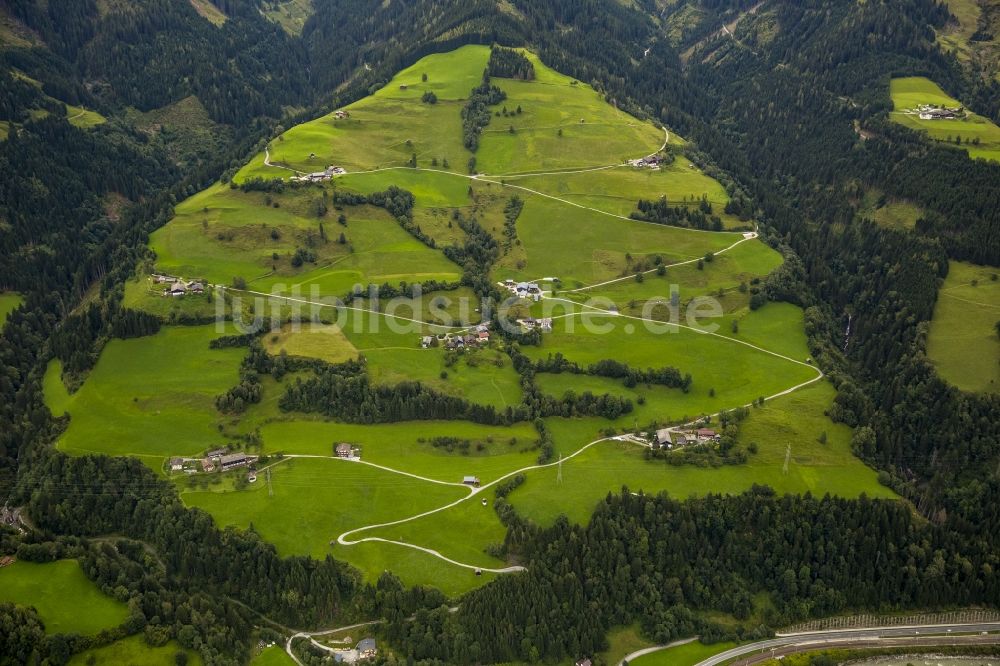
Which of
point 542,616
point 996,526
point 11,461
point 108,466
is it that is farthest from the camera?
point 11,461

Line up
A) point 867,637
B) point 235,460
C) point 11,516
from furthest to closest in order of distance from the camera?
point 235,460, point 11,516, point 867,637

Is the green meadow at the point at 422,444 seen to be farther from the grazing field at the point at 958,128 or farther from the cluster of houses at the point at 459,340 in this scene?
the grazing field at the point at 958,128

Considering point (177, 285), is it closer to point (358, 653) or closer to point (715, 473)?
point (358, 653)

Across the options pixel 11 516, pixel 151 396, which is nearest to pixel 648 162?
pixel 151 396

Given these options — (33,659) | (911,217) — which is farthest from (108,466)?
(911,217)

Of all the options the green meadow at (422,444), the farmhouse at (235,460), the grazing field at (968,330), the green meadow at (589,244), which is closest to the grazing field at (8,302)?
the farmhouse at (235,460)

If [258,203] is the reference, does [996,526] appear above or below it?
below

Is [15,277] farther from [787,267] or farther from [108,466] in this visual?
[787,267]
